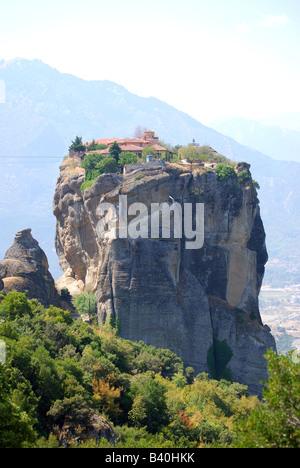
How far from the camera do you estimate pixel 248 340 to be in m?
61.5

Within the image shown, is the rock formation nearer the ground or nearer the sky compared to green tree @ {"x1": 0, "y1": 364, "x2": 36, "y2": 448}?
nearer the sky

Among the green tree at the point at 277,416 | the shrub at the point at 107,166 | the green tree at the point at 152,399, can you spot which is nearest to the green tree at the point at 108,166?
the shrub at the point at 107,166

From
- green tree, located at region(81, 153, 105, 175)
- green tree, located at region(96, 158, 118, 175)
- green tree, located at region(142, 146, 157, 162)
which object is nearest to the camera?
green tree, located at region(96, 158, 118, 175)

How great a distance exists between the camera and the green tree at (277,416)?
22.9 meters

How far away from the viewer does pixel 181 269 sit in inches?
2403

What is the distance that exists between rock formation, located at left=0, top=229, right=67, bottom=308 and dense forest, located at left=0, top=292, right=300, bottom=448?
416 cm

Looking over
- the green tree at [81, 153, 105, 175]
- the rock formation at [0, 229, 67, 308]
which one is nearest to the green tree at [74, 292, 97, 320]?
the rock formation at [0, 229, 67, 308]

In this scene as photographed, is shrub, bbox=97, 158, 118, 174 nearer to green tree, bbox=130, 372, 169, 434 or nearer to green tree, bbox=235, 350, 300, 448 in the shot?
green tree, bbox=130, 372, 169, 434

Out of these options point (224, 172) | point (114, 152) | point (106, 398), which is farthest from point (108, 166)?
point (106, 398)

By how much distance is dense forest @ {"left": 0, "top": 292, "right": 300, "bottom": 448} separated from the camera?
2403 cm

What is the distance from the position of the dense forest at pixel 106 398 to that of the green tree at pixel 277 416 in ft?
0.10

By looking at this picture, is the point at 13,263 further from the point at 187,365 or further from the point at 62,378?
the point at 62,378

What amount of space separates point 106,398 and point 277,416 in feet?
45.6
